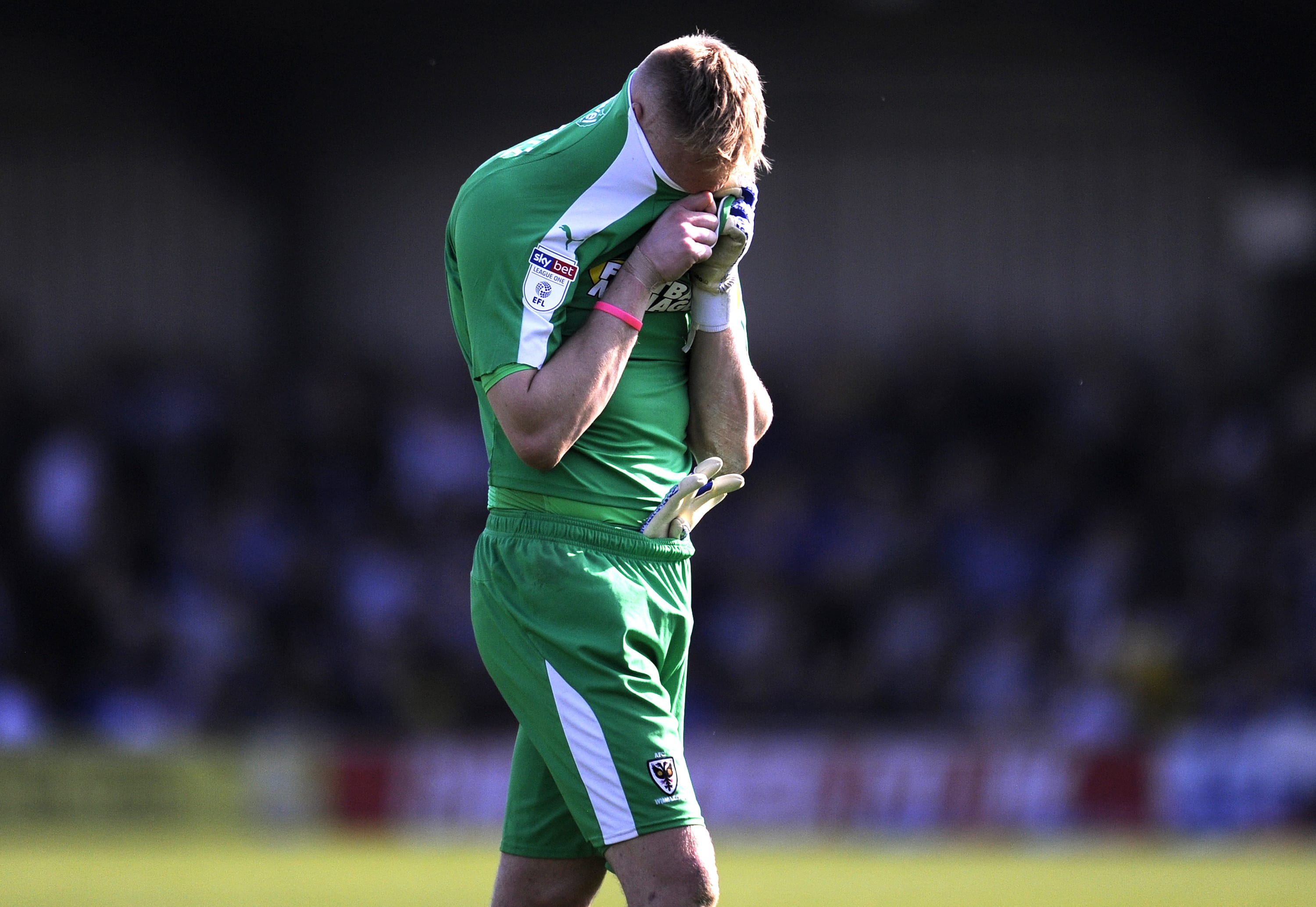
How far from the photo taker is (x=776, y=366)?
14953 millimetres

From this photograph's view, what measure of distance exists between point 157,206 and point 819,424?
5.81 metres

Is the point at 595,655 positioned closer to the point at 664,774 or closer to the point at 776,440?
the point at 664,774

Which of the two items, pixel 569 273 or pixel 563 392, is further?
pixel 569 273

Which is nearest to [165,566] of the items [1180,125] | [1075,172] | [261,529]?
[261,529]

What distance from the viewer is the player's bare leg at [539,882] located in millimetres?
3490

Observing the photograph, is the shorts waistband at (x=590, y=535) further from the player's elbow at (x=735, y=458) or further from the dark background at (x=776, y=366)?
the dark background at (x=776, y=366)

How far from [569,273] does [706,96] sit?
402 millimetres

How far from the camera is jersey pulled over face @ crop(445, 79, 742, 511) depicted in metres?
3.20

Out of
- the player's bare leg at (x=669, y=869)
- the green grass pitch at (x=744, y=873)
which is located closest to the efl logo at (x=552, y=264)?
the player's bare leg at (x=669, y=869)

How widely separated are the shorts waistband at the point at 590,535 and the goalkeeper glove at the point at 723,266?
1.37 ft

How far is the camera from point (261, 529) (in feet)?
43.6

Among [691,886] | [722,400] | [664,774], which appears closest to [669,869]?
[691,886]

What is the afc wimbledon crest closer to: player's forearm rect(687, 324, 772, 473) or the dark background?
player's forearm rect(687, 324, 772, 473)

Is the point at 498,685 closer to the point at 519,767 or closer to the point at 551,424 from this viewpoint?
the point at 519,767
